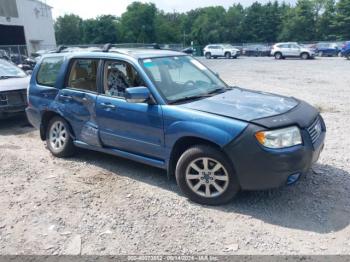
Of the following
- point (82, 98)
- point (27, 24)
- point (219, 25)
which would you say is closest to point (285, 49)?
point (27, 24)

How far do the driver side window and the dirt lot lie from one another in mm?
Result: 1187

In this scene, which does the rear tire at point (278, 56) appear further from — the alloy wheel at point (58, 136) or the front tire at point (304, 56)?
the alloy wheel at point (58, 136)

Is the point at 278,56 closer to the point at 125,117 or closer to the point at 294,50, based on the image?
the point at 294,50

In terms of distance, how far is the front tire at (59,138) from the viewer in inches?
226

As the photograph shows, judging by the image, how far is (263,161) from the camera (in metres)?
3.69

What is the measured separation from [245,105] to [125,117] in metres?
1.55

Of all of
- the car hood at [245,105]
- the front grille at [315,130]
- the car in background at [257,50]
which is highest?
the car hood at [245,105]

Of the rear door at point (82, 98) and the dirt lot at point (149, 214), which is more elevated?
the rear door at point (82, 98)

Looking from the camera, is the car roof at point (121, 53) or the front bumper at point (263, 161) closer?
the front bumper at point (263, 161)

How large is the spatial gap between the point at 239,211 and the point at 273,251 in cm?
77

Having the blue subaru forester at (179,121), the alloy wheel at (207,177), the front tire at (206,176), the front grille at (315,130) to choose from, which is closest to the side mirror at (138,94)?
the blue subaru forester at (179,121)

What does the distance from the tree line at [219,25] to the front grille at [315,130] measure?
69.5 m

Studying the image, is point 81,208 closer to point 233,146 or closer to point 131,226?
point 131,226

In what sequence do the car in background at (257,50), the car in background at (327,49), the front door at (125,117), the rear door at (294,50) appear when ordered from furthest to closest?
the car in background at (257,50) → the car in background at (327,49) → the rear door at (294,50) → the front door at (125,117)
